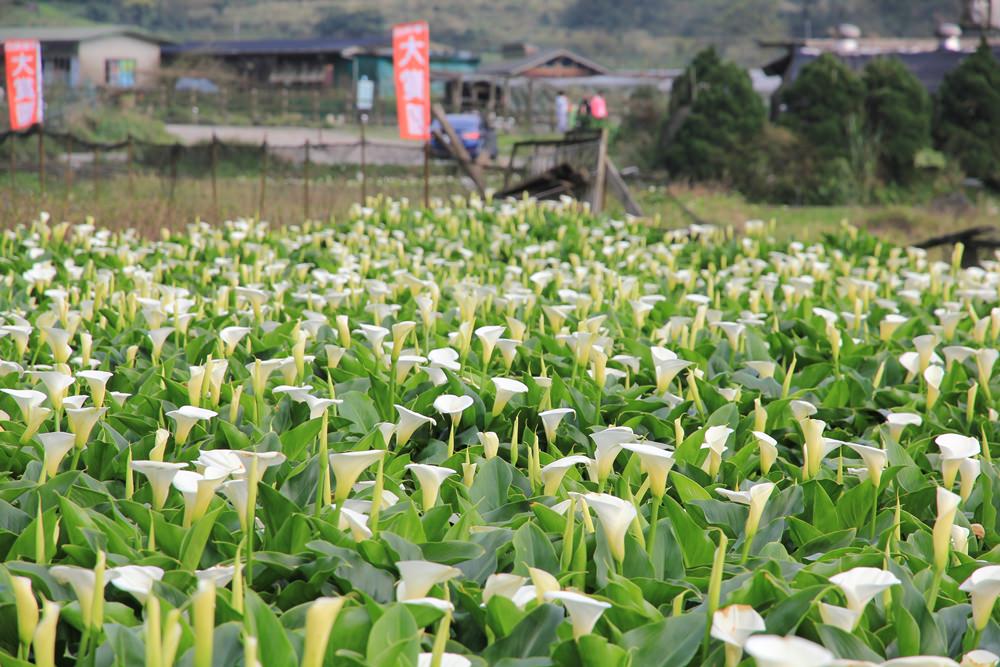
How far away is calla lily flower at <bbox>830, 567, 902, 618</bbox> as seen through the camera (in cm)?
175

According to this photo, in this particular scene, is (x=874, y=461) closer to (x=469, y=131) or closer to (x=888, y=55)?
(x=888, y=55)

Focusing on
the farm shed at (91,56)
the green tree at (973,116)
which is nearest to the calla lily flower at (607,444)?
the green tree at (973,116)

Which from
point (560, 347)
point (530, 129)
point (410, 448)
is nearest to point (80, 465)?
point (410, 448)

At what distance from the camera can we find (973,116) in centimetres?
2344

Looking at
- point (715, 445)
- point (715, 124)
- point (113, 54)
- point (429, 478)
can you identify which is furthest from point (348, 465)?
point (113, 54)

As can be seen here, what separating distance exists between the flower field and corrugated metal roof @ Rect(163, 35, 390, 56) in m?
46.7

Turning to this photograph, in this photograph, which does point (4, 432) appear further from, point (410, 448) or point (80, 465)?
point (410, 448)

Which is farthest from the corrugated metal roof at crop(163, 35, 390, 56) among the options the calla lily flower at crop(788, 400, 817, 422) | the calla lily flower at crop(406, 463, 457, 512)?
the calla lily flower at crop(406, 463, 457, 512)

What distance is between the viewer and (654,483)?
7.45 ft

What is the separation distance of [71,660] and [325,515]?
1.90ft

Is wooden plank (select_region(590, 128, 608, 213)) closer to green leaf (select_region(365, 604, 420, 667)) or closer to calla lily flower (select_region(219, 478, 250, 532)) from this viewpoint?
calla lily flower (select_region(219, 478, 250, 532))

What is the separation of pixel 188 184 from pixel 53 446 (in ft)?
49.0

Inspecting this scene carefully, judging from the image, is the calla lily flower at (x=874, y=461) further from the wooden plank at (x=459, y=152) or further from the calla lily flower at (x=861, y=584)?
the wooden plank at (x=459, y=152)

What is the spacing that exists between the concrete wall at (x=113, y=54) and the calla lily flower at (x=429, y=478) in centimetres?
4701
